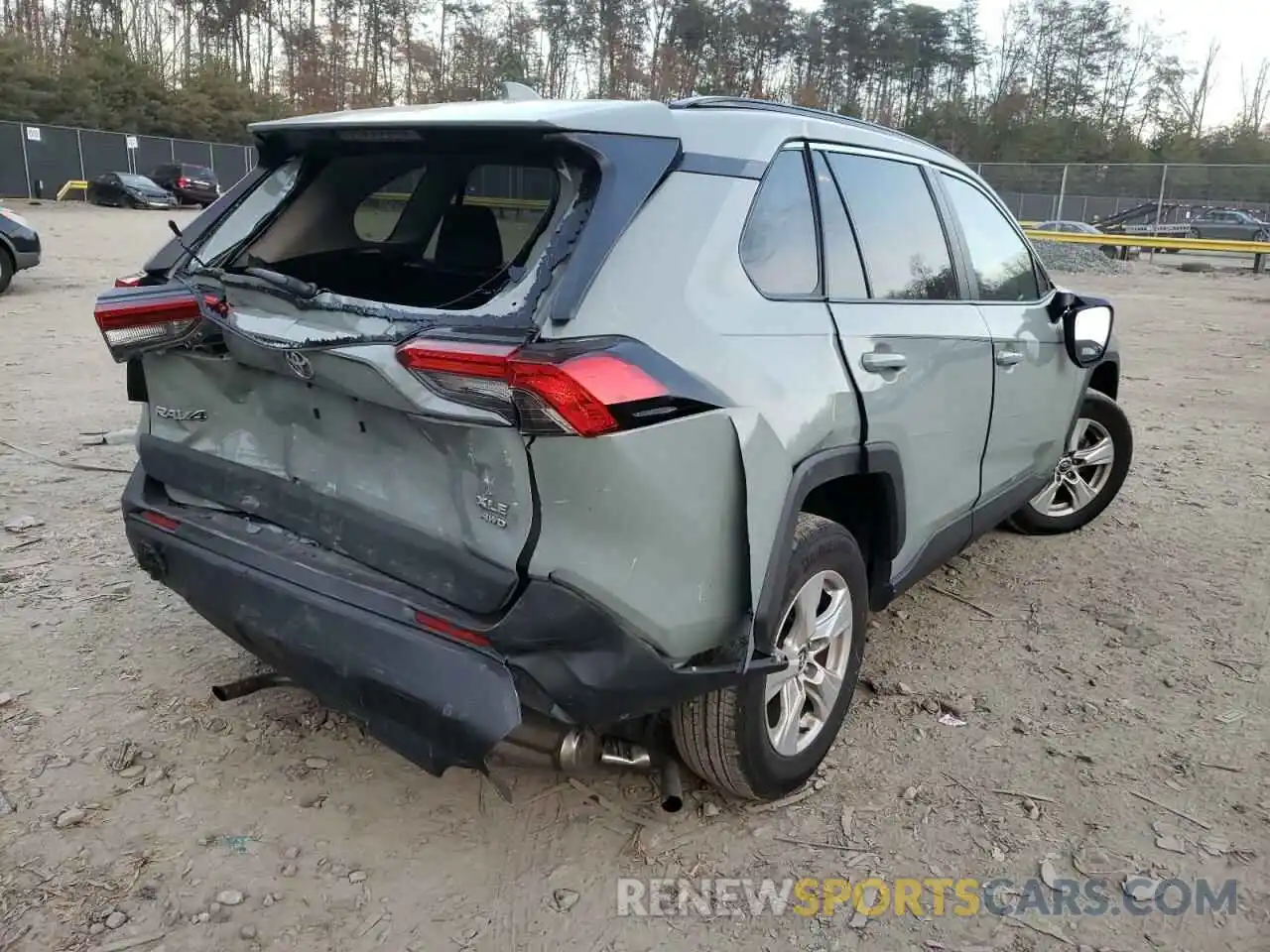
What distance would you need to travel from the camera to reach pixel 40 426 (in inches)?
243

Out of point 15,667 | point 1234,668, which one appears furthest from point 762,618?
point 15,667

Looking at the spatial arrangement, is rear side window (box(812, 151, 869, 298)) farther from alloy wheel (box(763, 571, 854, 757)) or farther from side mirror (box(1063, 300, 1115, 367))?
side mirror (box(1063, 300, 1115, 367))

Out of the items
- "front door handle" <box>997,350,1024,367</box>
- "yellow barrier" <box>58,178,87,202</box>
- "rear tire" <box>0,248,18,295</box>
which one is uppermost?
"yellow barrier" <box>58,178,87,202</box>

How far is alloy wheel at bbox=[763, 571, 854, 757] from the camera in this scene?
8.80 feet

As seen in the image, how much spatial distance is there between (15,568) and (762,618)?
11.2ft

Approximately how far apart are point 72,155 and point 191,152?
652 cm

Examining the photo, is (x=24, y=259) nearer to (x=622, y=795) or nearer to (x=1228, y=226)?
(x=622, y=795)

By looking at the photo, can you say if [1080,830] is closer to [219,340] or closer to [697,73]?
[219,340]

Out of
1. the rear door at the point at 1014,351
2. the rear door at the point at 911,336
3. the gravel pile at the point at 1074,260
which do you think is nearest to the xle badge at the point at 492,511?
the rear door at the point at 911,336

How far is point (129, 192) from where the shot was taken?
31.7 m

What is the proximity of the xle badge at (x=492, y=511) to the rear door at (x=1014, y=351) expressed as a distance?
7.02 feet

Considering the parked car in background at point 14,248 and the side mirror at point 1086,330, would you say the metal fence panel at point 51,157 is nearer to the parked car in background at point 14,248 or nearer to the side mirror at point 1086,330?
the parked car in background at point 14,248

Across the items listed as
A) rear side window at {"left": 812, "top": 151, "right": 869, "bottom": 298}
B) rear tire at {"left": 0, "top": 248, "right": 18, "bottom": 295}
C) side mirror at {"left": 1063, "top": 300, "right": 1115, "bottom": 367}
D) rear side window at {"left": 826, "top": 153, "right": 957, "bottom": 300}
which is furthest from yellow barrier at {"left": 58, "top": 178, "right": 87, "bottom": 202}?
rear side window at {"left": 812, "top": 151, "right": 869, "bottom": 298}

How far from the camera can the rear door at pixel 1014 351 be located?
3643 mm
